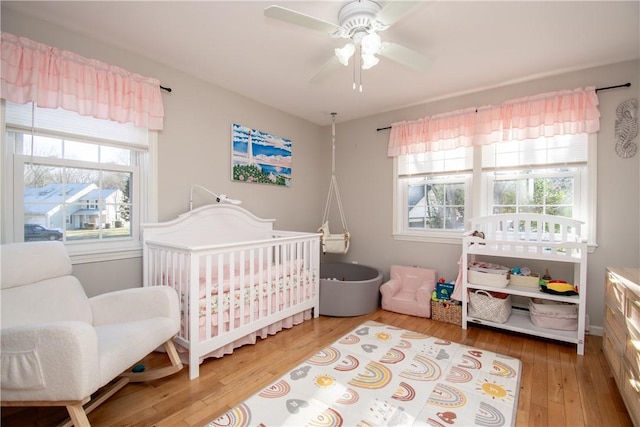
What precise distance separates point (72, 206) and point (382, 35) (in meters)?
2.55

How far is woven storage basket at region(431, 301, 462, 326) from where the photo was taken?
2.73 meters

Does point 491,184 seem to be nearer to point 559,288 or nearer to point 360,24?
point 559,288

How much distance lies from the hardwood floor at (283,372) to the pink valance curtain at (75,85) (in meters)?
1.81

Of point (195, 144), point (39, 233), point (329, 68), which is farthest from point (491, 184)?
point (39, 233)

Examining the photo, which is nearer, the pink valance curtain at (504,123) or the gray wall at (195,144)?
the gray wall at (195,144)

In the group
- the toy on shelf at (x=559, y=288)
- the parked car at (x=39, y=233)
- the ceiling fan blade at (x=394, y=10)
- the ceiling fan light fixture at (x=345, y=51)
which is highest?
the ceiling fan blade at (x=394, y=10)

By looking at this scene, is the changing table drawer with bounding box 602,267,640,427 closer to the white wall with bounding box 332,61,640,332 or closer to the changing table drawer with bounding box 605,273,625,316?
the changing table drawer with bounding box 605,273,625,316

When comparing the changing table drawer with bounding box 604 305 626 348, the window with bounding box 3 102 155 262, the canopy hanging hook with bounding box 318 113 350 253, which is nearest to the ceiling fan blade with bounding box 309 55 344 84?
the window with bounding box 3 102 155 262

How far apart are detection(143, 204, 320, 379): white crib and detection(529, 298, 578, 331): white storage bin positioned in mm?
1924

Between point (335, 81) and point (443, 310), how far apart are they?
8.03ft

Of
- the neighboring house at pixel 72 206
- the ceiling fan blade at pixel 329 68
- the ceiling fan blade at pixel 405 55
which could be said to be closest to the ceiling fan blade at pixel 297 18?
the ceiling fan blade at pixel 329 68

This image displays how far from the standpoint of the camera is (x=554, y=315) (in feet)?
7.70

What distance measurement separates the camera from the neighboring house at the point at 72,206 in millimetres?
1911

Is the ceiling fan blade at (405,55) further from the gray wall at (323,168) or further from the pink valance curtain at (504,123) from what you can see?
the gray wall at (323,168)
